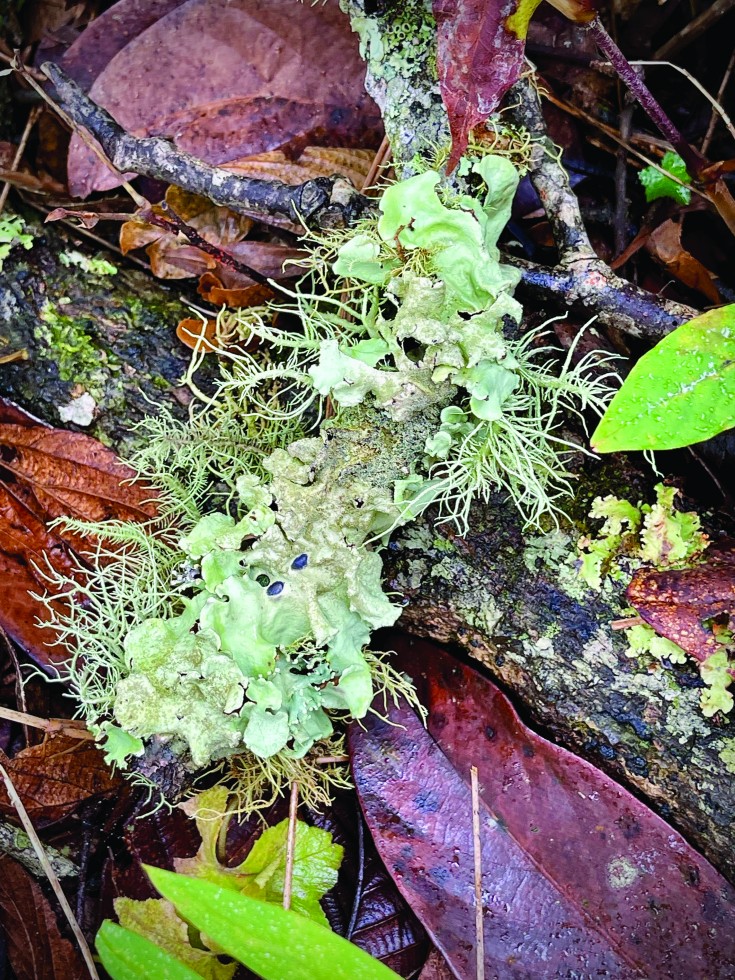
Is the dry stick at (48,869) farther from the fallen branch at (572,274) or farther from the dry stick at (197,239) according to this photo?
the fallen branch at (572,274)

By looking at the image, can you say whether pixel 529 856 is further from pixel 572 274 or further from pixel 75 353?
pixel 75 353

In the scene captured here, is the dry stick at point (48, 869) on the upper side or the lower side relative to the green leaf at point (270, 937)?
lower

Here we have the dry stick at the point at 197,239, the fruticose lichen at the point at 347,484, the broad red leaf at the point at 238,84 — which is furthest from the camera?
the broad red leaf at the point at 238,84

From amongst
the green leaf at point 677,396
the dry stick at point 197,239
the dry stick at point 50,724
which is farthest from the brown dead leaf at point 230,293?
the dry stick at point 50,724

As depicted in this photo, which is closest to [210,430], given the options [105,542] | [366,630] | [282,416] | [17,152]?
[282,416]

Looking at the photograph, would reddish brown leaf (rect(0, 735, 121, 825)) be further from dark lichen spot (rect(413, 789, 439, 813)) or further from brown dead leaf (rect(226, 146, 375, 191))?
brown dead leaf (rect(226, 146, 375, 191))

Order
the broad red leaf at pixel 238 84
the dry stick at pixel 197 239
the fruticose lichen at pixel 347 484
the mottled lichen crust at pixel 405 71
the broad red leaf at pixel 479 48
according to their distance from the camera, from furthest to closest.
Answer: the broad red leaf at pixel 238 84 → the dry stick at pixel 197 239 → the mottled lichen crust at pixel 405 71 → the fruticose lichen at pixel 347 484 → the broad red leaf at pixel 479 48
